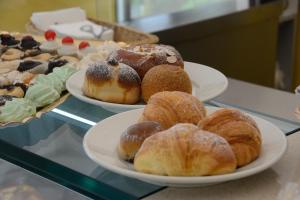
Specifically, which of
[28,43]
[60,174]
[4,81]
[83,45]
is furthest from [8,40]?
[60,174]

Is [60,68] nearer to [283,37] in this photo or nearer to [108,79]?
[108,79]

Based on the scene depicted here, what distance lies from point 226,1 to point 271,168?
182 centimetres

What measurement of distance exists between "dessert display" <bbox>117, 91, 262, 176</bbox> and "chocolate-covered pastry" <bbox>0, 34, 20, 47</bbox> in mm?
583

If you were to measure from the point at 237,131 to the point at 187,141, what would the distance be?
6cm

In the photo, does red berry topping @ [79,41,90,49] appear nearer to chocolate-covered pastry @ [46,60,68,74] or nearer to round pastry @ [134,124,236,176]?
chocolate-covered pastry @ [46,60,68,74]

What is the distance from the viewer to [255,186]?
0.63 meters

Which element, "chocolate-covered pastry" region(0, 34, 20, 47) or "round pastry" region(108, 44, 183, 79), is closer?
"round pastry" region(108, 44, 183, 79)

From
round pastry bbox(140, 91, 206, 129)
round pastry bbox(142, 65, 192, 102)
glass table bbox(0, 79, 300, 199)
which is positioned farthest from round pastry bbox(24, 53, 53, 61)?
round pastry bbox(140, 91, 206, 129)

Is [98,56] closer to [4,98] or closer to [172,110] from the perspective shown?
[4,98]

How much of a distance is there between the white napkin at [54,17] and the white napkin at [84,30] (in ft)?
0.11

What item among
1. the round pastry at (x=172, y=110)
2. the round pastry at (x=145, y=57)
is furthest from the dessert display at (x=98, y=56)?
the round pastry at (x=172, y=110)

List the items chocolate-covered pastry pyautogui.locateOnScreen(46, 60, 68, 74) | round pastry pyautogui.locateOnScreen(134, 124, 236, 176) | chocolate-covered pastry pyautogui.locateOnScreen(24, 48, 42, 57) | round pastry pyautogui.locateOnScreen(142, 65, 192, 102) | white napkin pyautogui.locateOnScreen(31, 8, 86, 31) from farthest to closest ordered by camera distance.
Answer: white napkin pyautogui.locateOnScreen(31, 8, 86, 31), chocolate-covered pastry pyautogui.locateOnScreen(24, 48, 42, 57), chocolate-covered pastry pyautogui.locateOnScreen(46, 60, 68, 74), round pastry pyautogui.locateOnScreen(142, 65, 192, 102), round pastry pyautogui.locateOnScreen(134, 124, 236, 176)

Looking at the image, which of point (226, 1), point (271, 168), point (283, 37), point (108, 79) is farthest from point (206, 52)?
point (271, 168)

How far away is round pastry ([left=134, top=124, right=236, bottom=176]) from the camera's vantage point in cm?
58
